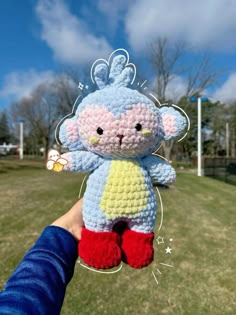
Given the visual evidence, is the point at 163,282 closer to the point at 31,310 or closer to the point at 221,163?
the point at 31,310

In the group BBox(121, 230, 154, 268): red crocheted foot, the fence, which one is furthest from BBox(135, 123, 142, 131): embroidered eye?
the fence

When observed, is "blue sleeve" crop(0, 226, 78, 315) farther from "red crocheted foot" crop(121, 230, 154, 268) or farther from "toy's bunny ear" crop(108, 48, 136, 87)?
"toy's bunny ear" crop(108, 48, 136, 87)

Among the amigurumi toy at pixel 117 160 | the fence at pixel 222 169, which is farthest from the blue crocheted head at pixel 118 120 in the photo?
the fence at pixel 222 169

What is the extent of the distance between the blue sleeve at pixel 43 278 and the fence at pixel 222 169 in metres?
8.10

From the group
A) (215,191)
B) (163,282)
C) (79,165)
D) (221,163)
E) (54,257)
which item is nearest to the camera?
(54,257)

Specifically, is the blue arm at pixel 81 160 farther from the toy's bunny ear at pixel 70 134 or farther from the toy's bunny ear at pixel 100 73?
the toy's bunny ear at pixel 100 73

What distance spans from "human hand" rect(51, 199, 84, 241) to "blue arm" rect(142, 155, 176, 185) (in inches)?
9.1

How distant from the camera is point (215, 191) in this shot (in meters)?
6.46

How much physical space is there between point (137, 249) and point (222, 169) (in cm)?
901

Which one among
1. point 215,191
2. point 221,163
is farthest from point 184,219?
point 221,163

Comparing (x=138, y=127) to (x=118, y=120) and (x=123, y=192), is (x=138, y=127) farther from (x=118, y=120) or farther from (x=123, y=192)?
(x=123, y=192)

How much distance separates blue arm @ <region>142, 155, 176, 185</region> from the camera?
917 millimetres

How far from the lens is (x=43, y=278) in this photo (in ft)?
2.35

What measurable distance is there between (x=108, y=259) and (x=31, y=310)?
9.8 inches
